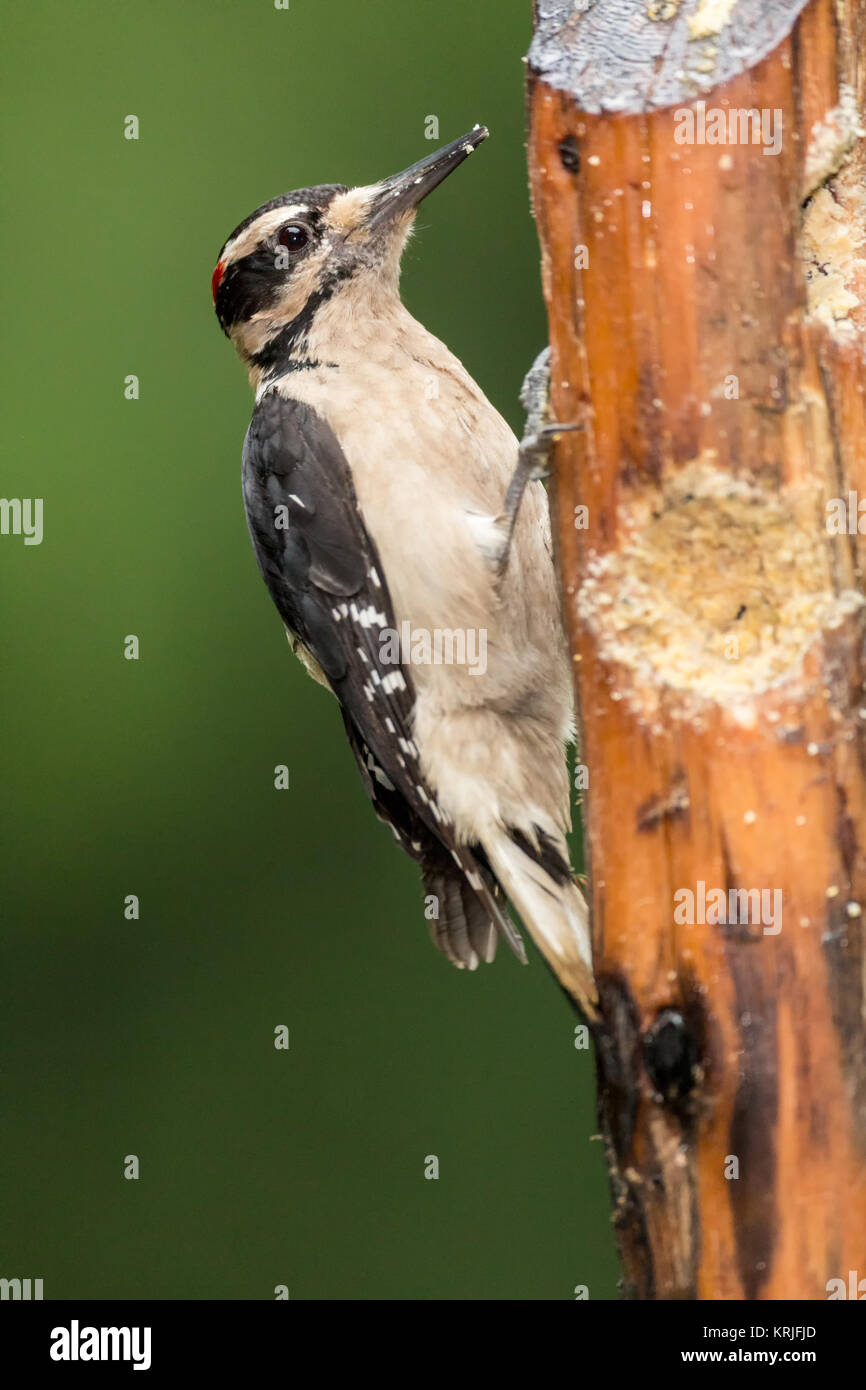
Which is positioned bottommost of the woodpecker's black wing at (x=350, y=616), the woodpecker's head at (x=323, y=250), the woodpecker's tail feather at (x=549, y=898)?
the woodpecker's tail feather at (x=549, y=898)

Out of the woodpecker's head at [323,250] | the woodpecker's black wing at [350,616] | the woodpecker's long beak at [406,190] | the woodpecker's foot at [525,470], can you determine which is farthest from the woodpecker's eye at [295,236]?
the woodpecker's foot at [525,470]

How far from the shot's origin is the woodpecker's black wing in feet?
9.66

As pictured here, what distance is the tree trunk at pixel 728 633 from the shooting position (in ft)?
6.48

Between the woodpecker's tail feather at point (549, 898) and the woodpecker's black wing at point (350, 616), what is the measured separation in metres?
0.07

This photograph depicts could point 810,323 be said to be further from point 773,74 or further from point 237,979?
point 237,979

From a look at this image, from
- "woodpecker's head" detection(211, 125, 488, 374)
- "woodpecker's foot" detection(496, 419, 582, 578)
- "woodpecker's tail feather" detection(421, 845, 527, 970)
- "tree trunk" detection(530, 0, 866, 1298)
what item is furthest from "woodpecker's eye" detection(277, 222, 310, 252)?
"woodpecker's tail feather" detection(421, 845, 527, 970)

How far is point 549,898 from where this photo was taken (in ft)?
8.93

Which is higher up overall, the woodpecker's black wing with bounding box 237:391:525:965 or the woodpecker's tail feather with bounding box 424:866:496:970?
the woodpecker's black wing with bounding box 237:391:525:965

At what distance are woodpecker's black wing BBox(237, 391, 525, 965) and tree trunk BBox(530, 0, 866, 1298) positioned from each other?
0.85m

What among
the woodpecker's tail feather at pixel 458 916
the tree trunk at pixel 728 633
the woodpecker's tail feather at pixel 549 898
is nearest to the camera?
the tree trunk at pixel 728 633

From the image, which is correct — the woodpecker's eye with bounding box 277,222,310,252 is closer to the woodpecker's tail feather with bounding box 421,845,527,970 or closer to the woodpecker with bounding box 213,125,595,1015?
the woodpecker with bounding box 213,125,595,1015

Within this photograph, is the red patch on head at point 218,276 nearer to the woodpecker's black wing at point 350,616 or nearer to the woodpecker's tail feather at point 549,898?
the woodpecker's black wing at point 350,616

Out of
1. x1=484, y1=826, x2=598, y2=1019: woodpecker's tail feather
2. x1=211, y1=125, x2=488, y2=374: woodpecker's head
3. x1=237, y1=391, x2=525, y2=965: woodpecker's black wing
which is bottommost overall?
x1=484, y1=826, x2=598, y2=1019: woodpecker's tail feather

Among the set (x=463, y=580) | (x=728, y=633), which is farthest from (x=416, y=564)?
(x=728, y=633)
